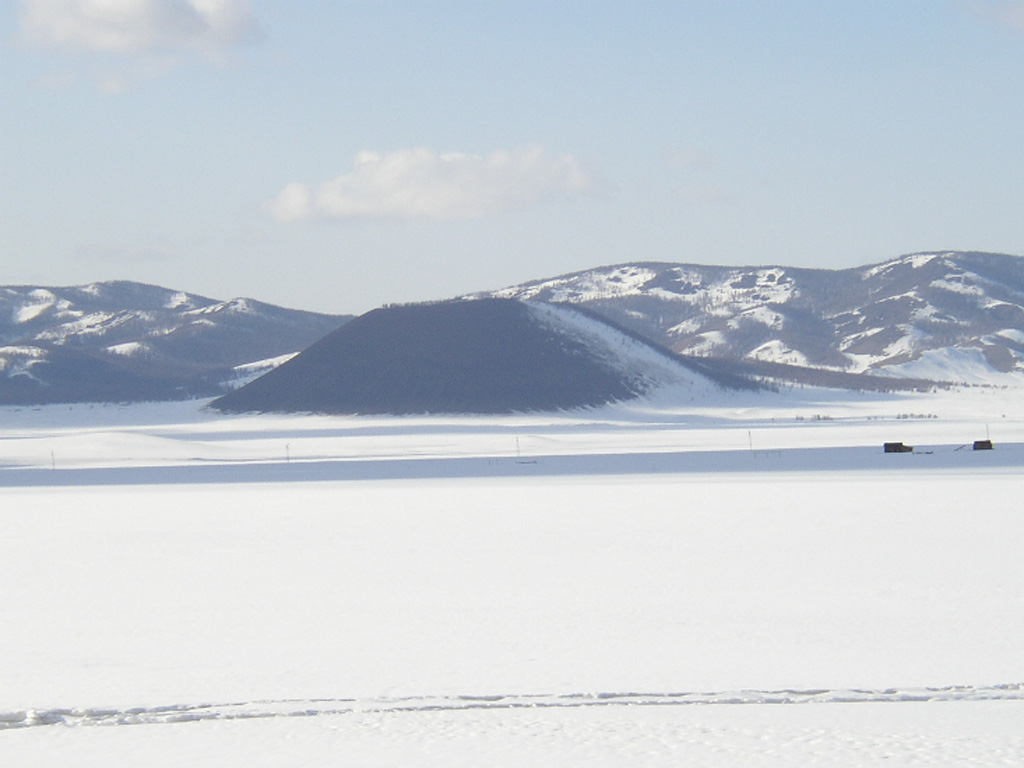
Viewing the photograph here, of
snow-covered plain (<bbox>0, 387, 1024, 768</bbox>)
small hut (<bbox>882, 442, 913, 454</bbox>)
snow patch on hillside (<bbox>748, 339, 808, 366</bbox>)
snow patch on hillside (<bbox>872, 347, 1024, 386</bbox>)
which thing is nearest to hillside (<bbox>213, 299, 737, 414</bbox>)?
small hut (<bbox>882, 442, 913, 454</bbox>)

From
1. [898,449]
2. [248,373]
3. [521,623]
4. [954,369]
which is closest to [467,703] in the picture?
[521,623]

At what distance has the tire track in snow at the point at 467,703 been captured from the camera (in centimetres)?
958

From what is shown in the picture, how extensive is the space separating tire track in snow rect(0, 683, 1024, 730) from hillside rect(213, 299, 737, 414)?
7266 centimetres

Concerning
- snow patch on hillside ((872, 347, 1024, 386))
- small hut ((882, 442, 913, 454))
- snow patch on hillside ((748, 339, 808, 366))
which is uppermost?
snow patch on hillside ((748, 339, 808, 366))

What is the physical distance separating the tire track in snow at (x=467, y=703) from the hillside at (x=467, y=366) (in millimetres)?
72660

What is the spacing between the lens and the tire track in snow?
9.58 meters

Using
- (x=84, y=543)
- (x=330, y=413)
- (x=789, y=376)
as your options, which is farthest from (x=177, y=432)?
(x=789, y=376)

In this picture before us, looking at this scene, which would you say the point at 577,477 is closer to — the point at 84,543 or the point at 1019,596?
the point at 84,543

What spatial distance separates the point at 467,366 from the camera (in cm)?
9425

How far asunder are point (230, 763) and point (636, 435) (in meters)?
48.9

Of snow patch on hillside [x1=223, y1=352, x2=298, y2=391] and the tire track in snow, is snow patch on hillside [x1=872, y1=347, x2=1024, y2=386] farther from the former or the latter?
the tire track in snow

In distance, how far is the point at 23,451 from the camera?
5028cm

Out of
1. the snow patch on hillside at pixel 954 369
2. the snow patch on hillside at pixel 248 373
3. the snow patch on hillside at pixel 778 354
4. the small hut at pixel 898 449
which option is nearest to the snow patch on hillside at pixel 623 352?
the snow patch on hillside at pixel 248 373

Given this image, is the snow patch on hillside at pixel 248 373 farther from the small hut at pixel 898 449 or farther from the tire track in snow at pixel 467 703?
the tire track in snow at pixel 467 703
